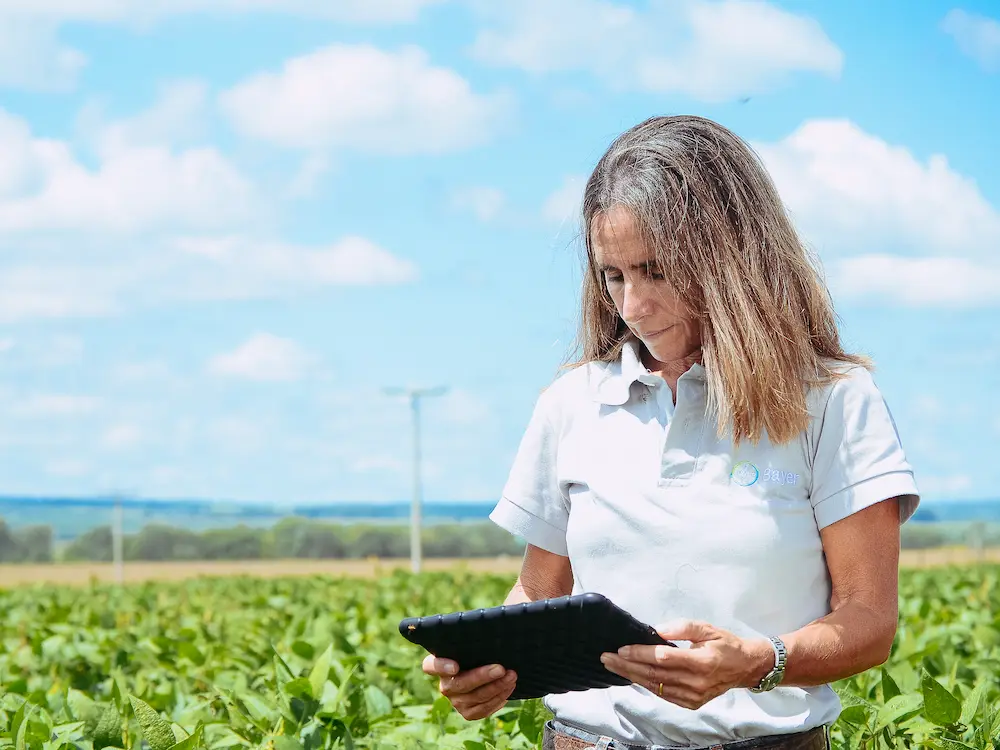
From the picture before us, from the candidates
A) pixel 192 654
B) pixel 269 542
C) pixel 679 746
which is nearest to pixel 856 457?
pixel 679 746

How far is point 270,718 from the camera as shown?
3387 mm

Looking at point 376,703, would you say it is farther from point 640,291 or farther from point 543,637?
point 640,291

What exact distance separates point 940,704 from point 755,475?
109 centimetres

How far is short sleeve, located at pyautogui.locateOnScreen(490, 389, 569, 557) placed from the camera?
2.59 meters

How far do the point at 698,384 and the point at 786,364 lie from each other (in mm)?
182

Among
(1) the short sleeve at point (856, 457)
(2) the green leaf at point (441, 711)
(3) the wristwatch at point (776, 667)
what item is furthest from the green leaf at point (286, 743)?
(1) the short sleeve at point (856, 457)

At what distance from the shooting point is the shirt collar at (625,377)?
2439 mm

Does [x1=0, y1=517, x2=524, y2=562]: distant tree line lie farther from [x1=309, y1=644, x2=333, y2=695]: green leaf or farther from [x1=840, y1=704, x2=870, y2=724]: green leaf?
[x1=840, y1=704, x2=870, y2=724]: green leaf

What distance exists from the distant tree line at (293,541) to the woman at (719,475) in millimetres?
33330

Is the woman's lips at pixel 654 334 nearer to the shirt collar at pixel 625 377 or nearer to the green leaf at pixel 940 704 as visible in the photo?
the shirt collar at pixel 625 377

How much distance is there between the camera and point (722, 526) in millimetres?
2279

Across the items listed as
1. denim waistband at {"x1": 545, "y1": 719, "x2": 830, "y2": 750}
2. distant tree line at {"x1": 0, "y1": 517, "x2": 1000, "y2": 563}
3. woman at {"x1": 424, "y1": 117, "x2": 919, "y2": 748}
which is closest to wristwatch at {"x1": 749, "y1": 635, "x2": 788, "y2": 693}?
woman at {"x1": 424, "y1": 117, "x2": 919, "y2": 748}

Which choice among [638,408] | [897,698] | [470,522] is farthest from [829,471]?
[470,522]

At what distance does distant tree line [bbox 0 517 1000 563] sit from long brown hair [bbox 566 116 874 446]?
33.3 m
